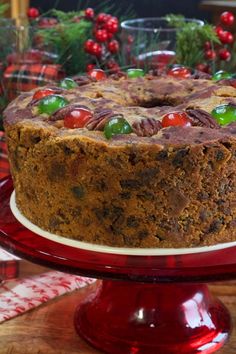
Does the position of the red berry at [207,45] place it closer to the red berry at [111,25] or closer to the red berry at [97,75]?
the red berry at [111,25]

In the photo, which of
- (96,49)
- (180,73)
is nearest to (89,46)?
(96,49)

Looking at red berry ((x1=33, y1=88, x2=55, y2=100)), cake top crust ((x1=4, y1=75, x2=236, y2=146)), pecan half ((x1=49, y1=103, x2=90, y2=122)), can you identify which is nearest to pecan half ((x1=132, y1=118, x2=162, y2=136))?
cake top crust ((x1=4, y1=75, x2=236, y2=146))

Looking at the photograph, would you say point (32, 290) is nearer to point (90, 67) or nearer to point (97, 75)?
point (97, 75)

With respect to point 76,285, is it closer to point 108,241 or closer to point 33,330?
point 33,330

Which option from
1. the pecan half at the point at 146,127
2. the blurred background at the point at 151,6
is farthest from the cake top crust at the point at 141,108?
the blurred background at the point at 151,6

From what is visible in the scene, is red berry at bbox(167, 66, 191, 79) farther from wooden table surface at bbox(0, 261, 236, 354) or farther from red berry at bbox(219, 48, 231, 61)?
wooden table surface at bbox(0, 261, 236, 354)

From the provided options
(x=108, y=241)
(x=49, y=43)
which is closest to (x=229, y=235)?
(x=108, y=241)
